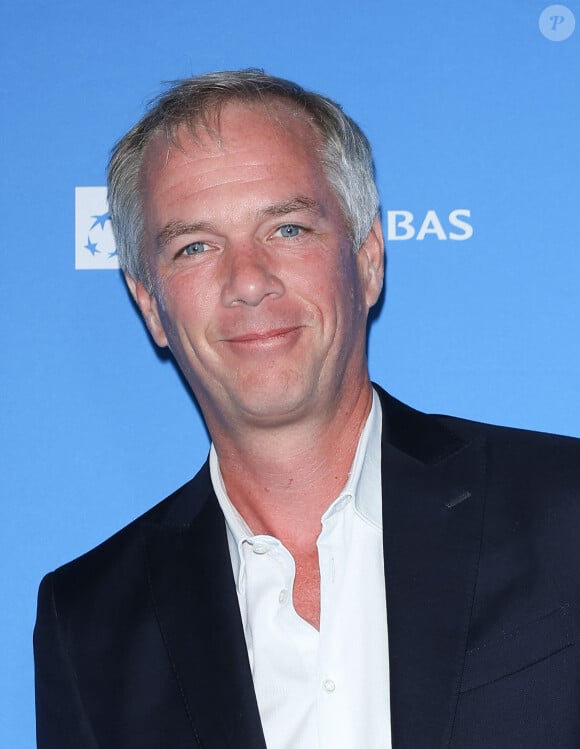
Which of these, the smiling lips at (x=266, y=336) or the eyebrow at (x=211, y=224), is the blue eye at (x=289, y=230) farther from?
the smiling lips at (x=266, y=336)

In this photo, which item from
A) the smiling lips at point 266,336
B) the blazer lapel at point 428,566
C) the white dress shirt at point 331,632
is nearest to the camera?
the blazer lapel at point 428,566

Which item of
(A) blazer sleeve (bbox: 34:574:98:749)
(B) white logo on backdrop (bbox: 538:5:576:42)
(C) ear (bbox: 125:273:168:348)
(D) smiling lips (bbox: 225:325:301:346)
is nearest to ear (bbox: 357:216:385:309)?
(D) smiling lips (bbox: 225:325:301:346)

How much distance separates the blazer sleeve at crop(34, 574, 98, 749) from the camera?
6.55 ft

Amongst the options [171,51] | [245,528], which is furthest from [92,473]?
[171,51]

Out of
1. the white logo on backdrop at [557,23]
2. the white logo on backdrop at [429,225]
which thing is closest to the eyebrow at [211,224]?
the white logo on backdrop at [429,225]

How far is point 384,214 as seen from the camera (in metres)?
2.28

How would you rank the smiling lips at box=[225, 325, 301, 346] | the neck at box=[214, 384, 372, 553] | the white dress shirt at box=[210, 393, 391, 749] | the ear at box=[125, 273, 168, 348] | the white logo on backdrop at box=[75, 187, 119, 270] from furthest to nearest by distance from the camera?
the white logo on backdrop at box=[75, 187, 119, 270] → the ear at box=[125, 273, 168, 348] → the neck at box=[214, 384, 372, 553] → the smiling lips at box=[225, 325, 301, 346] → the white dress shirt at box=[210, 393, 391, 749]

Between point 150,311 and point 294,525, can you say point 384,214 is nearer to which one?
point 150,311

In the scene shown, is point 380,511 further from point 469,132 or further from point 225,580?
point 469,132

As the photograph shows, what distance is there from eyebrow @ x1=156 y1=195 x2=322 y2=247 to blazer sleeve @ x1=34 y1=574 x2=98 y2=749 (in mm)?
703

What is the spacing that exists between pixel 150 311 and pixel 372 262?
0.44m

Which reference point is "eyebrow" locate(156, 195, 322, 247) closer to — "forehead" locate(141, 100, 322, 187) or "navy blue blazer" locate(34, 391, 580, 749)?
"forehead" locate(141, 100, 322, 187)

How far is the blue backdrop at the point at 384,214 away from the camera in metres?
2.23

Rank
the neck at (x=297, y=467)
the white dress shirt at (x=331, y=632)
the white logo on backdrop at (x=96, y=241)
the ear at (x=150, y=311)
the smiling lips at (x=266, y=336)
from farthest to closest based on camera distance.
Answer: the white logo on backdrop at (x=96, y=241), the ear at (x=150, y=311), the neck at (x=297, y=467), the smiling lips at (x=266, y=336), the white dress shirt at (x=331, y=632)
